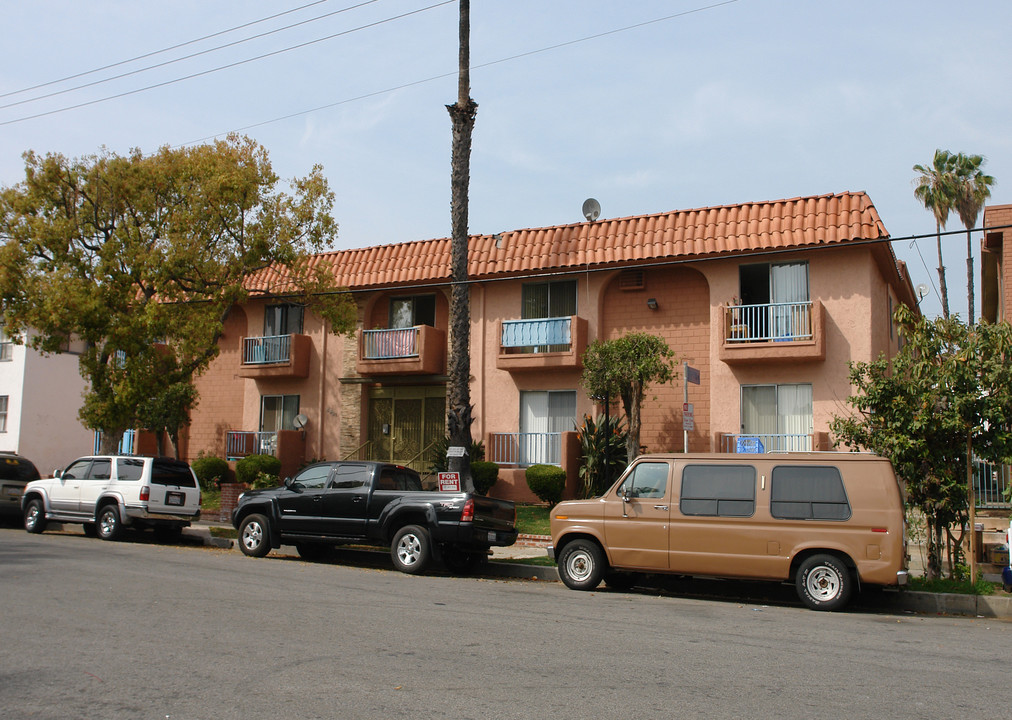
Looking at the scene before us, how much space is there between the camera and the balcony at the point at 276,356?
88.0ft

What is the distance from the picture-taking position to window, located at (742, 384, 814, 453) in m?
20.4

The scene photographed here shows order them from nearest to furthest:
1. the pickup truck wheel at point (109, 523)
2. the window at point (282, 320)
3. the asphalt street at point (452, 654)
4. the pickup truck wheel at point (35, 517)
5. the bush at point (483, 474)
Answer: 1. the asphalt street at point (452, 654)
2. the pickup truck wheel at point (109, 523)
3. the pickup truck wheel at point (35, 517)
4. the bush at point (483, 474)
5. the window at point (282, 320)

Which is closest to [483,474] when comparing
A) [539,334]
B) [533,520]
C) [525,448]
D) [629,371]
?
[525,448]

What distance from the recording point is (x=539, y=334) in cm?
2283

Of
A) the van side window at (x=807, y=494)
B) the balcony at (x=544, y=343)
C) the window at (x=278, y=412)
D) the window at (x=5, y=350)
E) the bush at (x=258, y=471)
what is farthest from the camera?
the window at (x=5, y=350)

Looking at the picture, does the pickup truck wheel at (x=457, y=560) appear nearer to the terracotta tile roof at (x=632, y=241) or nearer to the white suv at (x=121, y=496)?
the white suv at (x=121, y=496)

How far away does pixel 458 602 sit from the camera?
10609 millimetres

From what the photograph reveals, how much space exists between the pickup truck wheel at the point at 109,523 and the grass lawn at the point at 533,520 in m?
7.97

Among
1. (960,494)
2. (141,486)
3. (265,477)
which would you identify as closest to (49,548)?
(141,486)

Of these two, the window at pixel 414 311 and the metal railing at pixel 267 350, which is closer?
the window at pixel 414 311

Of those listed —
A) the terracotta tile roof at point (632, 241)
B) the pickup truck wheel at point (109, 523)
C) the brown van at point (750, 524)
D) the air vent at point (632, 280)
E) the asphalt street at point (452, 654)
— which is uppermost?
the terracotta tile roof at point (632, 241)

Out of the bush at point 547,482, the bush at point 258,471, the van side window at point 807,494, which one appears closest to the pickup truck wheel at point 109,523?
the bush at point 258,471

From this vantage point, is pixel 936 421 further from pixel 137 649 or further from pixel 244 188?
pixel 244 188

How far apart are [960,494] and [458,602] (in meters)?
6.92
